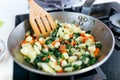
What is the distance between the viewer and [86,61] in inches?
21.2

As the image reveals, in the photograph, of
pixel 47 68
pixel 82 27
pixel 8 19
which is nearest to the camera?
pixel 47 68

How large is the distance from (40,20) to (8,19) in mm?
211

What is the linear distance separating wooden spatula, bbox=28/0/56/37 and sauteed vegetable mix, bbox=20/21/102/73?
2 centimetres

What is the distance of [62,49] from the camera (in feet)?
1.92

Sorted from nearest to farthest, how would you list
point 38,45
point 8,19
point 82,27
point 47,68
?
point 47,68, point 38,45, point 82,27, point 8,19

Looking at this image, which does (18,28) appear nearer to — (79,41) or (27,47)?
(27,47)

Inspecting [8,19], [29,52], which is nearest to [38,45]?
[29,52]

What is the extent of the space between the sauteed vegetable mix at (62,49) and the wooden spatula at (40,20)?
0.02 metres

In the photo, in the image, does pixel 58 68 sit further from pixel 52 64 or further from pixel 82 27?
pixel 82 27

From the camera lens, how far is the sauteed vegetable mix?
20.7 inches

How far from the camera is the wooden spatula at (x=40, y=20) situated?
0.65 metres

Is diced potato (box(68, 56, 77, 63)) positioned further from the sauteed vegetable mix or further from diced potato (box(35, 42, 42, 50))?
diced potato (box(35, 42, 42, 50))

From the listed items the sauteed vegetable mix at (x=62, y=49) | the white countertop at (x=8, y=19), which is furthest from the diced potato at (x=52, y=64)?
the white countertop at (x=8, y=19)

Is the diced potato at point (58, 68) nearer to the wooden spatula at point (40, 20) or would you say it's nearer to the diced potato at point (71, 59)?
the diced potato at point (71, 59)
